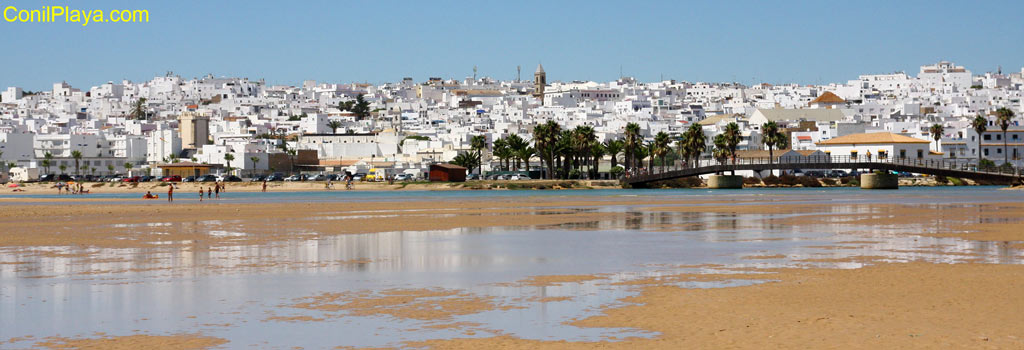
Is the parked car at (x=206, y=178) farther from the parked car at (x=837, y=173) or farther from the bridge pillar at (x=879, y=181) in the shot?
the bridge pillar at (x=879, y=181)

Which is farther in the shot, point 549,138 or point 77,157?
point 77,157

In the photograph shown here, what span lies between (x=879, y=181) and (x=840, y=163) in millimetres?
4709

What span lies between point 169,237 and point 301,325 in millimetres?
18098

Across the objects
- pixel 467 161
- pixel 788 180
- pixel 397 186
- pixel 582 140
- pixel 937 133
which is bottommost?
pixel 397 186

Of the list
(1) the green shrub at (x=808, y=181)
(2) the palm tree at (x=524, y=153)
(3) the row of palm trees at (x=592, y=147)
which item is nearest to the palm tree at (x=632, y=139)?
(3) the row of palm trees at (x=592, y=147)

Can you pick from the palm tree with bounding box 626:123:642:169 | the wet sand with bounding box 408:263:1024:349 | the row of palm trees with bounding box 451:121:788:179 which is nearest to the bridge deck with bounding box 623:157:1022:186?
the row of palm trees with bounding box 451:121:788:179

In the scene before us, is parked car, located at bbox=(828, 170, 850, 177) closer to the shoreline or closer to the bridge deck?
the shoreline

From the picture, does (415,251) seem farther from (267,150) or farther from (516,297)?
(267,150)

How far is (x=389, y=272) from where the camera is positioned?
21.2 meters

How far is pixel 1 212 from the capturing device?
49500 millimetres

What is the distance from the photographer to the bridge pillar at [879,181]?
98562mm

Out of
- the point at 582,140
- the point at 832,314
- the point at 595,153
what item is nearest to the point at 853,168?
the point at 582,140

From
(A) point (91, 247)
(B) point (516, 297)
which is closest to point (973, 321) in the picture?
(B) point (516, 297)

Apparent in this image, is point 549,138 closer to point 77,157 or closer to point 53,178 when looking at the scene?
point 53,178
